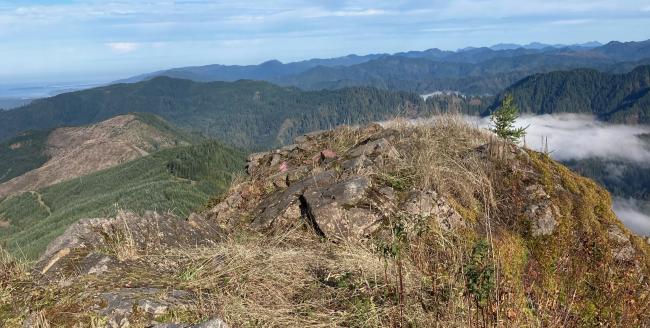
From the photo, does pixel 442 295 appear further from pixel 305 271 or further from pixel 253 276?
pixel 253 276

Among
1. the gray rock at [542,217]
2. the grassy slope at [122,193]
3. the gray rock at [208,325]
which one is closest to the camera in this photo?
the gray rock at [208,325]

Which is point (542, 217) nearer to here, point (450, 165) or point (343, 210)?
point (450, 165)

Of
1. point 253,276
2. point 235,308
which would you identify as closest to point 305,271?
point 253,276

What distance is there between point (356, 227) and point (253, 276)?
270cm

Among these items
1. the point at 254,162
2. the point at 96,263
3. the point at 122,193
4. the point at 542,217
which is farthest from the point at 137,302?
the point at 122,193

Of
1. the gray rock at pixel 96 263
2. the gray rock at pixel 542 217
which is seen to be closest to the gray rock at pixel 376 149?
the gray rock at pixel 542 217

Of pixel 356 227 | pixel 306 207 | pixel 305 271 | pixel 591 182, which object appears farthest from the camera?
pixel 591 182

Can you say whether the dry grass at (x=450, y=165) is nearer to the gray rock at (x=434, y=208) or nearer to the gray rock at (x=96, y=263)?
the gray rock at (x=434, y=208)

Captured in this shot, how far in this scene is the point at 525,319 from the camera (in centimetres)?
566

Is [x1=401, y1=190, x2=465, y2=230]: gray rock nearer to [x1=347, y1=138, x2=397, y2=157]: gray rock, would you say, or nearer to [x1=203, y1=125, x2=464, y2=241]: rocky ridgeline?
[x1=203, y1=125, x2=464, y2=241]: rocky ridgeline

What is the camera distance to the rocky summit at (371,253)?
516 centimetres

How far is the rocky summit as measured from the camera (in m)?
5.16

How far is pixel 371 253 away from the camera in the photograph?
688 centimetres

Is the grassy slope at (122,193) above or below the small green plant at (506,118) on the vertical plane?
below
